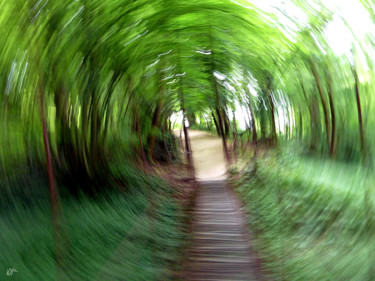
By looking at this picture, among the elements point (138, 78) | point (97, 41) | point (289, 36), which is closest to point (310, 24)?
point (289, 36)

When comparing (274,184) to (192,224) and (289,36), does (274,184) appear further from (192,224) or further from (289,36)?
(289,36)

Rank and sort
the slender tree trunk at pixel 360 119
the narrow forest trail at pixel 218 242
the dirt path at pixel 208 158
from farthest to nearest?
the dirt path at pixel 208 158 → the narrow forest trail at pixel 218 242 → the slender tree trunk at pixel 360 119

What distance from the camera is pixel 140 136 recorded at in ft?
21.5

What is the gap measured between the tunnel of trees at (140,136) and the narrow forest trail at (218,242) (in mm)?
278

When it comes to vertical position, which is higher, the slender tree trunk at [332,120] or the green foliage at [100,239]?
the slender tree trunk at [332,120]

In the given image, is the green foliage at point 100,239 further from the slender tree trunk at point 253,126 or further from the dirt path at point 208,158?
the dirt path at point 208,158

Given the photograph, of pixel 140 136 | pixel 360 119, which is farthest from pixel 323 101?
pixel 140 136

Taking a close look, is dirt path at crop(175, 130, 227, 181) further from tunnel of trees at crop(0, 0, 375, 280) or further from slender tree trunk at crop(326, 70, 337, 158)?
slender tree trunk at crop(326, 70, 337, 158)

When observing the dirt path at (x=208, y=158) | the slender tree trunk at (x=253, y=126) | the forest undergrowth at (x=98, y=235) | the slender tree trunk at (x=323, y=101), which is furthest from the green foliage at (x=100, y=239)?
the dirt path at (x=208, y=158)

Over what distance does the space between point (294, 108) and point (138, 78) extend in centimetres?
353

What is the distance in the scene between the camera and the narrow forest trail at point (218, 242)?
467cm

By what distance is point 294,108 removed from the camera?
25.4 ft

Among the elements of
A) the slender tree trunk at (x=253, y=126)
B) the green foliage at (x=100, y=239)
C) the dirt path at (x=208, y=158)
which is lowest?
the dirt path at (x=208, y=158)
